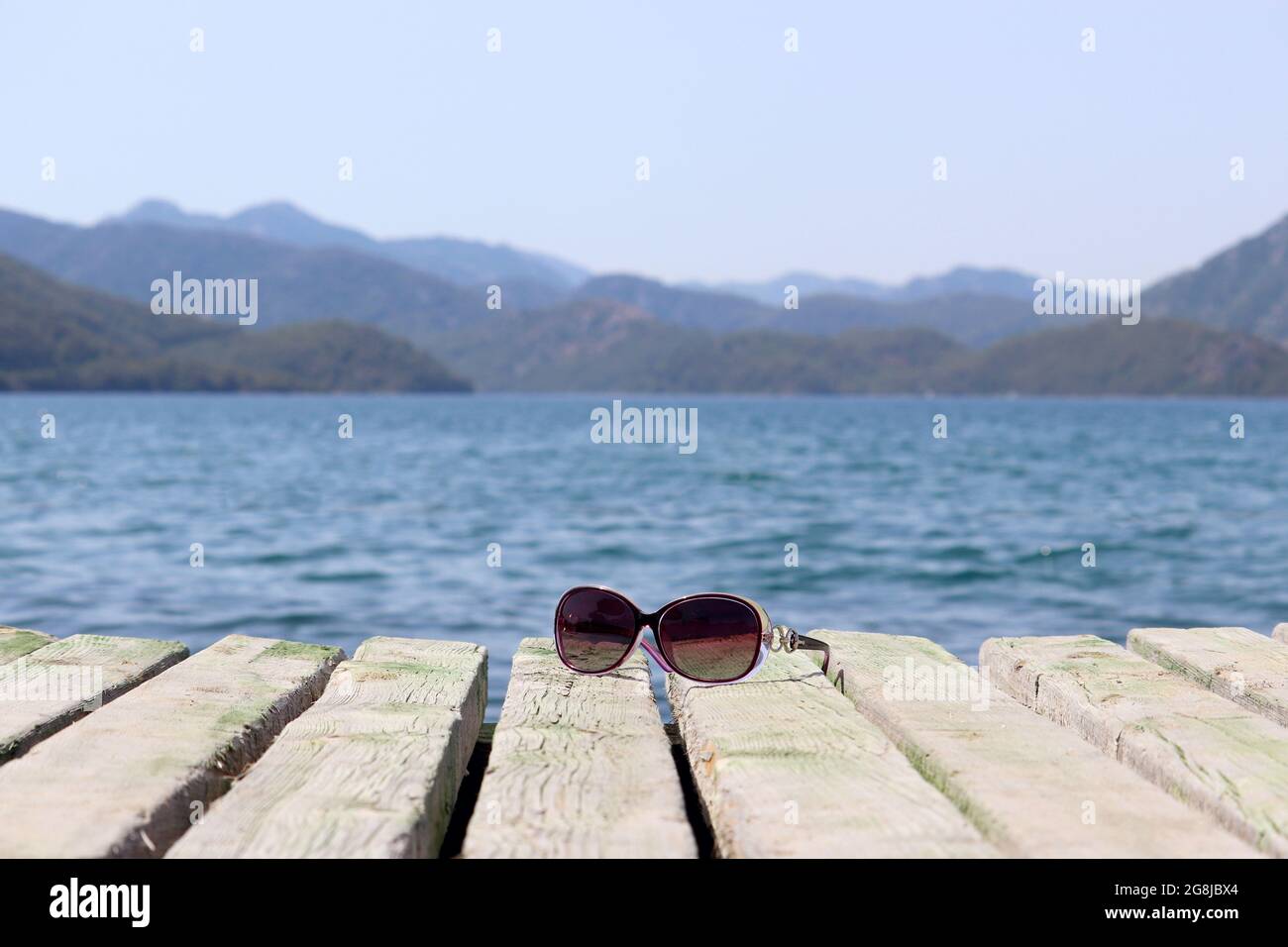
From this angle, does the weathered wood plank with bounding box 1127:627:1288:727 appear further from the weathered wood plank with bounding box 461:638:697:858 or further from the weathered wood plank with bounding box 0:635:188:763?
the weathered wood plank with bounding box 0:635:188:763

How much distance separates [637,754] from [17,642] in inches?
100

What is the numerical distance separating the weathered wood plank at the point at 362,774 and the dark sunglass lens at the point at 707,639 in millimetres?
629

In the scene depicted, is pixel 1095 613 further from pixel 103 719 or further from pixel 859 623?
pixel 103 719

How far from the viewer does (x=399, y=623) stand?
12.0m

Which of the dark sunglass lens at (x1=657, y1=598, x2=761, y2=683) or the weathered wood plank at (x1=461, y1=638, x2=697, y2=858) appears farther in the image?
the dark sunglass lens at (x1=657, y1=598, x2=761, y2=683)

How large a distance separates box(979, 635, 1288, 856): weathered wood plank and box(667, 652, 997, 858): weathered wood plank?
1.86 feet

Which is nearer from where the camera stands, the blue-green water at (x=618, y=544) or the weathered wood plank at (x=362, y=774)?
the weathered wood plank at (x=362, y=774)

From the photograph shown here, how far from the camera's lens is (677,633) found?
3621 millimetres

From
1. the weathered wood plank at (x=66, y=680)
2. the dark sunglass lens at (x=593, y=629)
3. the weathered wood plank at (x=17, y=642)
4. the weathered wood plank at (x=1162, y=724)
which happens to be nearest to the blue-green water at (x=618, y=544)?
the weathered wood plank at (x=17, y=642)

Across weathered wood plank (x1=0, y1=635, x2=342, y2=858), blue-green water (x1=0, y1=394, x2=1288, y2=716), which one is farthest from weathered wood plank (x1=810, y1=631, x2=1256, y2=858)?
blue-green water (x1=0, y1=394, x2=1288, y2=716)

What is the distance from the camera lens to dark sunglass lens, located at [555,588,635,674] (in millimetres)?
3656

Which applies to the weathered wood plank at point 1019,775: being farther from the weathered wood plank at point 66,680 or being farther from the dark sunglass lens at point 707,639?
the weathered wood plank at point 66,680

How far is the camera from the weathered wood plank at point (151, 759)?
2.25m

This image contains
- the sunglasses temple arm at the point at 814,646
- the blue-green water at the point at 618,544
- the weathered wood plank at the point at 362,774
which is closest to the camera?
the weathered wood plank at the point at 362,774
